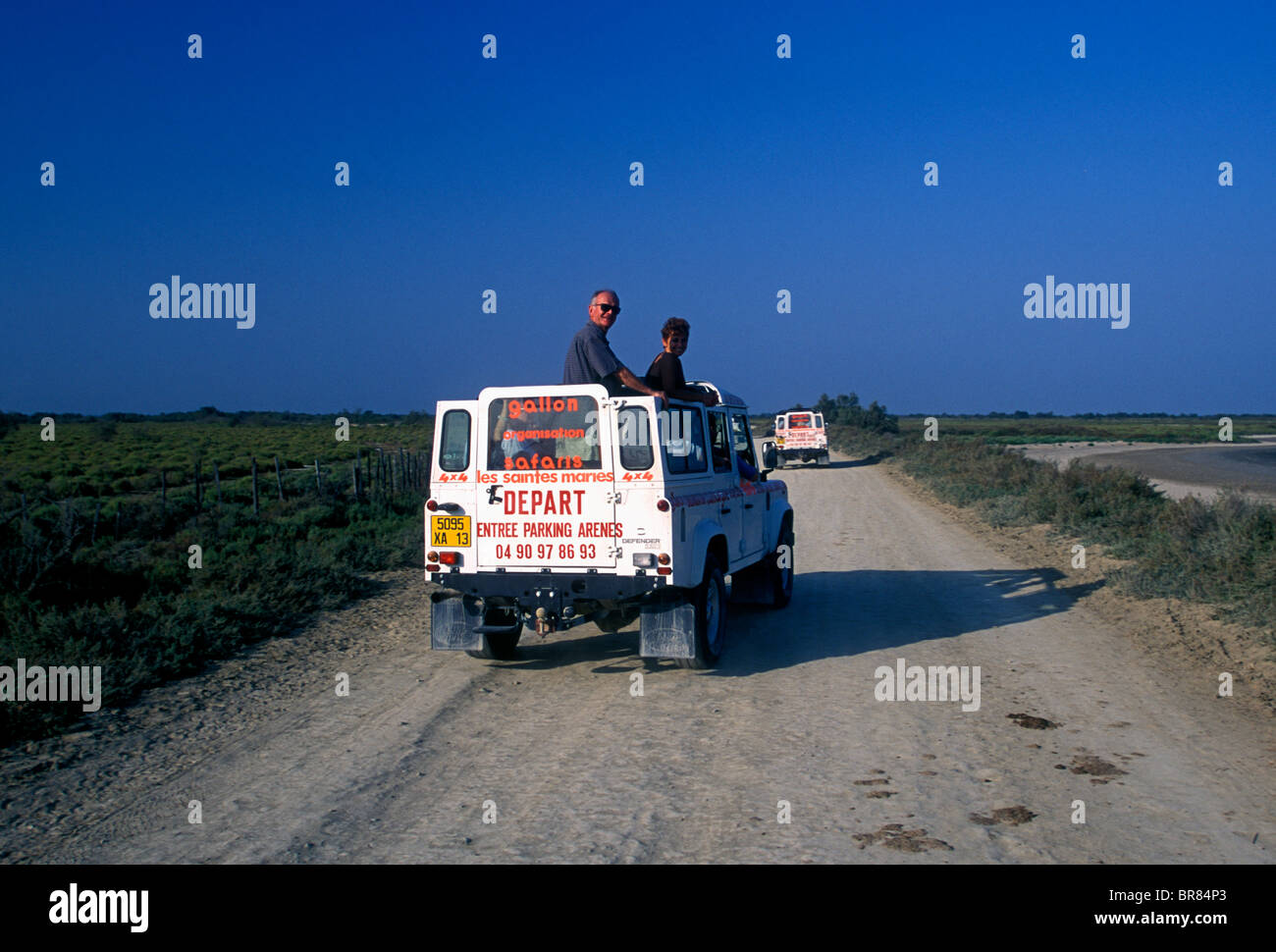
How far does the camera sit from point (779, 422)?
38875 millimetres

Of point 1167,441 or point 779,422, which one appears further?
point 1167,441

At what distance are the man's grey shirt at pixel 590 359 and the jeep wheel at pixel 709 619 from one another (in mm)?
1733

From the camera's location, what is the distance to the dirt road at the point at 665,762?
4.39m

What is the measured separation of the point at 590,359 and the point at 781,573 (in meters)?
3.81

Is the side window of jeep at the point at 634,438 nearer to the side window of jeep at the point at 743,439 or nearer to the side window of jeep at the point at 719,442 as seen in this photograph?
the side window of jeep at the point at 719,442

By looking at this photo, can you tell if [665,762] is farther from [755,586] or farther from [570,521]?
[755,586]

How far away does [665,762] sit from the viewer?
217 inches

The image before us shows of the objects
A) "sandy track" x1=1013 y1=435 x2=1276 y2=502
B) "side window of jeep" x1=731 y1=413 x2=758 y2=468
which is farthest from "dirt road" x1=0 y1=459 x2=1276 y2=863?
"sandy track" x1=1013 y1=435 x2=1276 y2=502

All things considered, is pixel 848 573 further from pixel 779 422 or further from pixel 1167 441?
pixel 1167 441

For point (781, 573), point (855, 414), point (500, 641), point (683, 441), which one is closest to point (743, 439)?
point (781, 573)

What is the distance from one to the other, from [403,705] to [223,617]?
331 cm

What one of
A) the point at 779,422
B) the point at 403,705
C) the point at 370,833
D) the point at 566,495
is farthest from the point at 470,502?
the point at 779,422

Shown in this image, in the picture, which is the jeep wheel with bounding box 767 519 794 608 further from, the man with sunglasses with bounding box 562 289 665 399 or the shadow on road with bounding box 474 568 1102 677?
the man with sunglasses with bounding box 562 289 665 399
